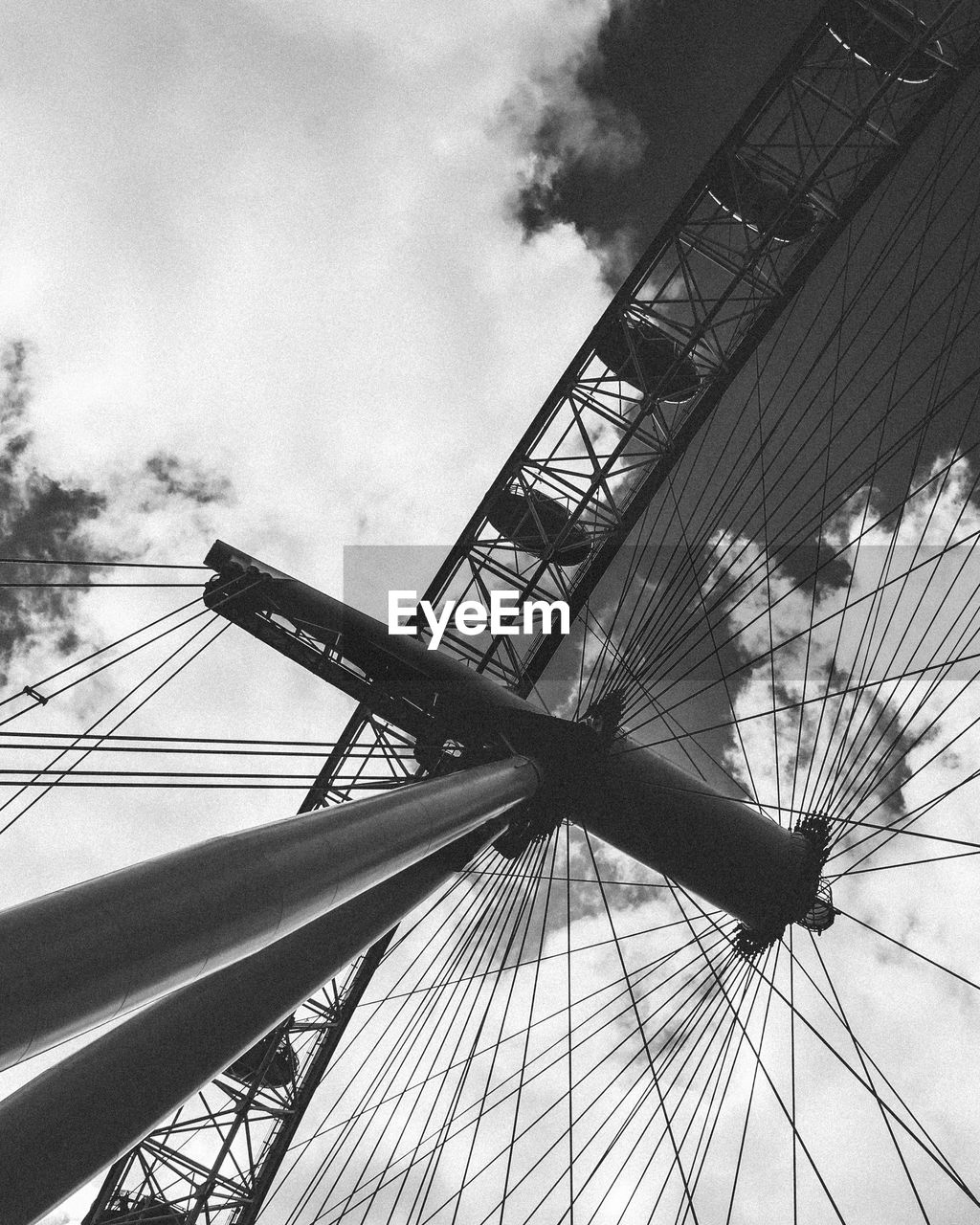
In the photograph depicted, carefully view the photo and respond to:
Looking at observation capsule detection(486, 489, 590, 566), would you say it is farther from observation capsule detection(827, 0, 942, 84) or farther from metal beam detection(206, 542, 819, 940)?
observation capsule detection(827, 0, 942, 84)

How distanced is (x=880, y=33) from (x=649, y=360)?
19.4 ft

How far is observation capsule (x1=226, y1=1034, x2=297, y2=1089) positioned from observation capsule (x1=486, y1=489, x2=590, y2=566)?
10.4m

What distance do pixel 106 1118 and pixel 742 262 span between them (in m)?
14.5

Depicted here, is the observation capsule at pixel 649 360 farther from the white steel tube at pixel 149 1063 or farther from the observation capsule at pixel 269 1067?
the observation capsule at pixel 269 1067

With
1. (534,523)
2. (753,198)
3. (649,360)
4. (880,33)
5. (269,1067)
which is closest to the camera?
(880,33)

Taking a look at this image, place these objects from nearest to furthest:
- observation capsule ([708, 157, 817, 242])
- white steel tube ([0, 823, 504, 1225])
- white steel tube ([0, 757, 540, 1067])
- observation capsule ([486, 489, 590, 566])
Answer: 1. white steel tube ([0, 757, 540, 1067])
2. white steel tube ([0, 823, 504, 1225])
3. observation capsule ([708, 157, 817, 242])
4. observation capsule ([486, 489, 590, 566])

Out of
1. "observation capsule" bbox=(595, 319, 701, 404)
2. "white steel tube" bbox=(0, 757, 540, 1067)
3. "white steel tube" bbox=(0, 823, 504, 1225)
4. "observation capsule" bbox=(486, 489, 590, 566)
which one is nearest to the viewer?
"white steel tube" bbox=(0, 757, 540, 1067)

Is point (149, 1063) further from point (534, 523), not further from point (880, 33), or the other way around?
point (880, 33)

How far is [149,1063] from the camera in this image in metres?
6.84

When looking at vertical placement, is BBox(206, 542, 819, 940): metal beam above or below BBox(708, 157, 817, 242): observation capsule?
below

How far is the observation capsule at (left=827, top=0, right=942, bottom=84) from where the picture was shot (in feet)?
49.3

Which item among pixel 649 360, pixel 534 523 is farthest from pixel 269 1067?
pixel 649 360

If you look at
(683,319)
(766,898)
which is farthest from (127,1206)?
(683,319)

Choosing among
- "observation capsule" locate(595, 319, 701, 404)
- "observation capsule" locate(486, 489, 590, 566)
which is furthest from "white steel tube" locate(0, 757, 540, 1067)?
"observation capsule" locate(595, 319, 701, 404)
